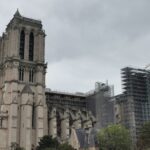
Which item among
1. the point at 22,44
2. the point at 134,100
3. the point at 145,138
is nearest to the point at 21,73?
the point at 22,44

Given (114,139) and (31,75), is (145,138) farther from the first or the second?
(31,75)

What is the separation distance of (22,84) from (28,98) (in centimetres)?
698

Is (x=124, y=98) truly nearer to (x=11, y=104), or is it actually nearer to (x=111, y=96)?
(x=111, y=96)

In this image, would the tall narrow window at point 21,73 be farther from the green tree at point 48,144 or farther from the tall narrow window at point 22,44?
the green tree at point 48,144

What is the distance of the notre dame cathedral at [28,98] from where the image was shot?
11556 centimetres

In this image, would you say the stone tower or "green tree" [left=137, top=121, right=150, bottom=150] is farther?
the stone tower

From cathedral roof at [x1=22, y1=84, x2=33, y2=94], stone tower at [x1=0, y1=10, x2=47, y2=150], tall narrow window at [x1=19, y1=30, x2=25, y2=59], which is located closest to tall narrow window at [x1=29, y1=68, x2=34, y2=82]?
stone tower at [x1=0, y1=10, x2=47, y2=150]

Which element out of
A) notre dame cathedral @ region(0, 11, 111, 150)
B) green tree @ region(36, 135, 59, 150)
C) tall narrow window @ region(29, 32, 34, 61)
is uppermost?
tall narrow window @ region(29, 32, 34, 61)

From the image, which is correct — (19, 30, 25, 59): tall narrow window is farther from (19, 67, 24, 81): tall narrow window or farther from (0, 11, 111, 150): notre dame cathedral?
(19, 67, 24, 81): tall narrow window

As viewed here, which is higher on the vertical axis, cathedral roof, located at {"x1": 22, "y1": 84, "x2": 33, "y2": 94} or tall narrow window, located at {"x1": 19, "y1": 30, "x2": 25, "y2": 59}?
tall narrow window, located at {"x1": 19, "y1": 30, "x2": 25, "y2": 59}

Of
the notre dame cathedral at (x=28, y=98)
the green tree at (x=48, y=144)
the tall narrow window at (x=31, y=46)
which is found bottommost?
the green tree at (x=48, y=144)

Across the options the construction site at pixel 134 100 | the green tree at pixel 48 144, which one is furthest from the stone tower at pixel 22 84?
the construction site at pixel 134 100

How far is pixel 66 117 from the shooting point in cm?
13112

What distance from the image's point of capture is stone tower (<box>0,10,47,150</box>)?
115062mm
